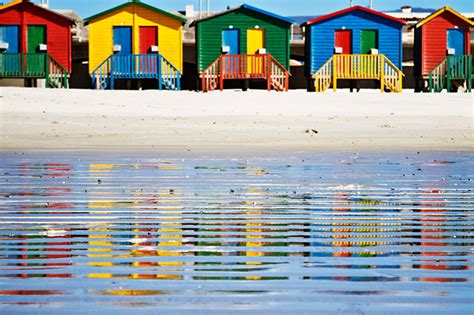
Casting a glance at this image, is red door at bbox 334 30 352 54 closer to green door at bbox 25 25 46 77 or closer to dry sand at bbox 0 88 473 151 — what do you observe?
dry sand at bbox 0 88 473 151

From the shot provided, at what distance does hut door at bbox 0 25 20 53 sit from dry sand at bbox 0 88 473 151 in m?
10.5

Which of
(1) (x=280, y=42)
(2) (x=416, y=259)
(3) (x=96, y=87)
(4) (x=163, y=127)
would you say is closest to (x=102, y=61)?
(3) (x=96, y=87)

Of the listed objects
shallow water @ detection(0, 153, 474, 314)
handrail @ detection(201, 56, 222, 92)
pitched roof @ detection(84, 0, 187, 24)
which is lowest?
shallow water @ detection(0, 153, 474, 314)

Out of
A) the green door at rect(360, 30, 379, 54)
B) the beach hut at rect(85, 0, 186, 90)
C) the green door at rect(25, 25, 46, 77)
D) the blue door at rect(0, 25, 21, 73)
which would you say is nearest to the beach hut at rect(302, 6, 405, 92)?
the green door at rect(360, 30, 379, 54)

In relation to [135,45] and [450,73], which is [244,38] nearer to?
[135,45]

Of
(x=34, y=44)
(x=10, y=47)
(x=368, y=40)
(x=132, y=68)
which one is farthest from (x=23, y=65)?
(x=368, y=40)

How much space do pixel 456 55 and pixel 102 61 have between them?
12226 millimetres

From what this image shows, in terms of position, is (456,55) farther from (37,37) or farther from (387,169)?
(387,169)

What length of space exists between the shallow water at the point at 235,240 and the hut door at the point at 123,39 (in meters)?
26.2

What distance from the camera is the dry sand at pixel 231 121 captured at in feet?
63.7

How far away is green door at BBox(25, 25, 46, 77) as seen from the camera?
128 feet

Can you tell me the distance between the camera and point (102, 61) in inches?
1550

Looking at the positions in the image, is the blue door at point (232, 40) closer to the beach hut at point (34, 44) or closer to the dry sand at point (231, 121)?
the beach hut at point (34, 44)

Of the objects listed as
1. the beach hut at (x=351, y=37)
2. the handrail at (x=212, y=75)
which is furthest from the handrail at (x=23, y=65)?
the beach hut at (x=351, y=37)
